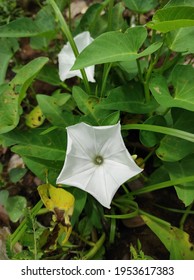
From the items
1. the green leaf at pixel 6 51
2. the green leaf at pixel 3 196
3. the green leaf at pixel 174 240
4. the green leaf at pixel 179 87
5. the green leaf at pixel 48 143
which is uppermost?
the green leaf at pixel 6 51

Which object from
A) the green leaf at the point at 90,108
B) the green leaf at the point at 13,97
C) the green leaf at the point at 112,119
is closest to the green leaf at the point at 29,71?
the green leaf at the point at 13,97

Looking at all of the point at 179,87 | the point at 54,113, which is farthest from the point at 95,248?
the point at 179,87

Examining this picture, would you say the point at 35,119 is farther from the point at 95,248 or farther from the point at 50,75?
the point at 95,248

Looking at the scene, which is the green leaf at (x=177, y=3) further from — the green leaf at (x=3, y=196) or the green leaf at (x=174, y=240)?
the green leaf at (x=3, y=196)

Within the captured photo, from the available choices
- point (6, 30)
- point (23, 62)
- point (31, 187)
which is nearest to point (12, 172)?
point (31, 187)

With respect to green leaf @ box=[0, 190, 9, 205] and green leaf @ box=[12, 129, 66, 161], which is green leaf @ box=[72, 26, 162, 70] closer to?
green leaf @ box=[12, 129, 66, 161]

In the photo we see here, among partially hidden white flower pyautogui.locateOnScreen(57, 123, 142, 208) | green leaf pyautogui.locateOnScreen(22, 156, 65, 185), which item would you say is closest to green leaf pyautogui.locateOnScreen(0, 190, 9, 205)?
green leaf pyautogui.locateOnScreen(22, 156, 65, 185)

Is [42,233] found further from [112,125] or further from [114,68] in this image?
[114,68]
